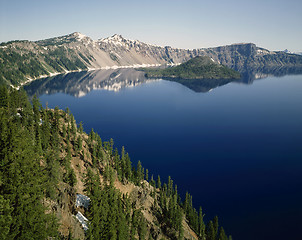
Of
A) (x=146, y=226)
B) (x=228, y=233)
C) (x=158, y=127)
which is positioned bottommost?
(x=228, y=233)

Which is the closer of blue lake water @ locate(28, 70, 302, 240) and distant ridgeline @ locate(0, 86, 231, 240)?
distant ridgeline @ locate(0, 86, 231, 240)

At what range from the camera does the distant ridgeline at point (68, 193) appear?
35.1 meters

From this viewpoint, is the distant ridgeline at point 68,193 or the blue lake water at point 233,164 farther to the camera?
the blue lake water at point 233,164

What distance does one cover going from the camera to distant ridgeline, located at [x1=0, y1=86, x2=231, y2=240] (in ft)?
115

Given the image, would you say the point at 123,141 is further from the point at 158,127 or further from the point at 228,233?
the point at 228,233

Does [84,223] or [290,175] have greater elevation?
[84,223]

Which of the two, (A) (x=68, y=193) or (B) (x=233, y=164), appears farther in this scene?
(B) (x=233, y=164)

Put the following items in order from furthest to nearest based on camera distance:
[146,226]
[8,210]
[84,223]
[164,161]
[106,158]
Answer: [164,161], [106,158], [146,226], [84,223], [8,210]

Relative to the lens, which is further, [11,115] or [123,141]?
[123,141]

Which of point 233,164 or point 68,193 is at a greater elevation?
point 68,193

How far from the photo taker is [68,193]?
6150 cm

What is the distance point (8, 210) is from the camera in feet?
102

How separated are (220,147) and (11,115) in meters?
127

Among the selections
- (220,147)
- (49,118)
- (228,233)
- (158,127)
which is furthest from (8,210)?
(158,127)
